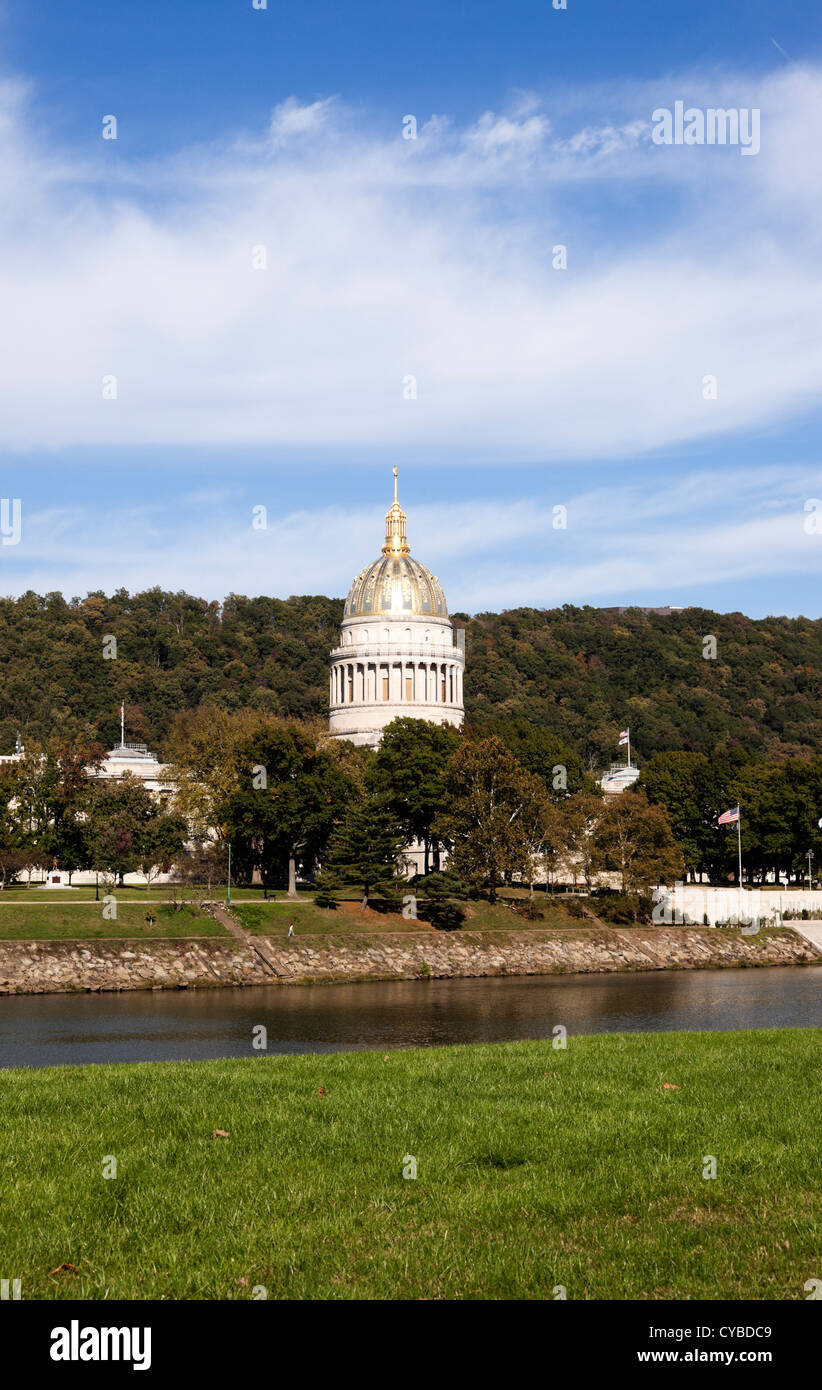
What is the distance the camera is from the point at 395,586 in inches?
5463

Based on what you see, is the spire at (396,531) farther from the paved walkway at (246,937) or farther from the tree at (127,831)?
the paved walkway at (246,937)

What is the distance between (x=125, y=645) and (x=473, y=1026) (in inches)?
5608

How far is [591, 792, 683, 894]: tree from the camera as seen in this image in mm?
82750

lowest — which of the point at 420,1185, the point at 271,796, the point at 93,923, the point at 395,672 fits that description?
the point at 93,923

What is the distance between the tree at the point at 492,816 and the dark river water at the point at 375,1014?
15.3 meters

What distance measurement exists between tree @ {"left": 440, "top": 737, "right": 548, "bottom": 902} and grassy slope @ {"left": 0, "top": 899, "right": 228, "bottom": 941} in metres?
19.6

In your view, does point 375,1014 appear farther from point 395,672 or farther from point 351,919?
point 395,672

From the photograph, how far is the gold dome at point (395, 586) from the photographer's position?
138000 mm

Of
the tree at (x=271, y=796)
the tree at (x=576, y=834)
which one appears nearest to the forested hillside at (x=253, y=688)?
the tree at (x=271, y=796)

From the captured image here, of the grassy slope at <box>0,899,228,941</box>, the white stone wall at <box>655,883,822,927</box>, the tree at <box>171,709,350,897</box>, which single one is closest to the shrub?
the tree at <box>171,709,350,897</box>

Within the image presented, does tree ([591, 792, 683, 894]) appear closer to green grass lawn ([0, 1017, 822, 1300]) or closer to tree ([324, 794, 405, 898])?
tree ([324, 794, 405, 898])

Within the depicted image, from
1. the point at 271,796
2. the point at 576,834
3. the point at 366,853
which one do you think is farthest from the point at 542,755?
the point at 366,853

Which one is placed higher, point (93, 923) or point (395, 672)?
point (395, 672)

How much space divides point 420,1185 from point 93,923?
184 ft
